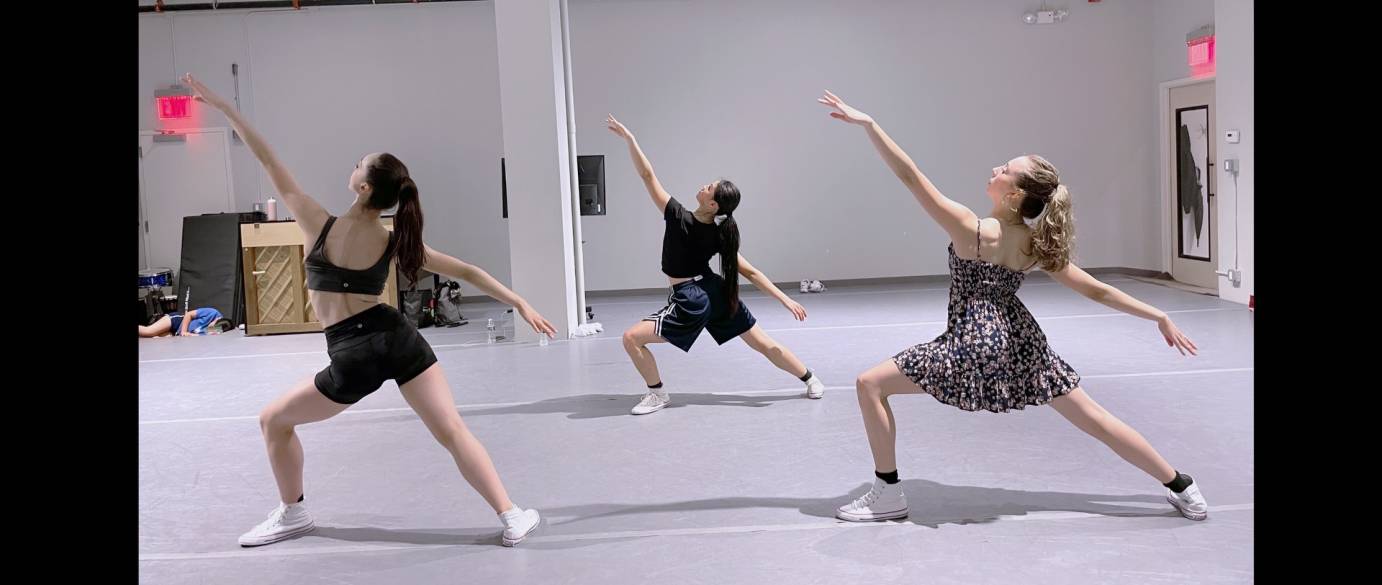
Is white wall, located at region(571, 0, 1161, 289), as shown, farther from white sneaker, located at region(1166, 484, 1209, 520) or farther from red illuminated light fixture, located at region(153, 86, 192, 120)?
white sneaker, located at region(1166, 484, 1209, 520)

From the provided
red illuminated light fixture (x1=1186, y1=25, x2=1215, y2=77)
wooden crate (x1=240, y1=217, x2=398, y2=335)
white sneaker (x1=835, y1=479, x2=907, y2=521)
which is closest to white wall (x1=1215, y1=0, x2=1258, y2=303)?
red illuminated light fixture (x1=1186, y1=25, x2=1215, y2=77)

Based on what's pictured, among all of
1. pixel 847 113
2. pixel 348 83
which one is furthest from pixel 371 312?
pixel 348 83

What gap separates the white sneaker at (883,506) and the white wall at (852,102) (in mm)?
8925

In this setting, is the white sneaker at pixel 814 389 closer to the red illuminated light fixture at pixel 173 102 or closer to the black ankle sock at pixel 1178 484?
the black ankle sock at pixel 1178 484

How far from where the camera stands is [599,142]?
1273 cm

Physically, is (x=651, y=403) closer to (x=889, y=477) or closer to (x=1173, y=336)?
(x=889, y=477)

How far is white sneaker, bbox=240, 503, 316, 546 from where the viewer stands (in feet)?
13.3

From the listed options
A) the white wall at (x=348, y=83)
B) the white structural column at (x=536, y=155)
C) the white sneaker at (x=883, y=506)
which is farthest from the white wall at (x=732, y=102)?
the white sneaker at (x=883, y=506)

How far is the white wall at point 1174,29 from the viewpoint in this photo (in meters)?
11.3

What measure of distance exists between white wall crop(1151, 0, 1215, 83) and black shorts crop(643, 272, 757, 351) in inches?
294

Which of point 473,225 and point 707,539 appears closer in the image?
point 707,539
